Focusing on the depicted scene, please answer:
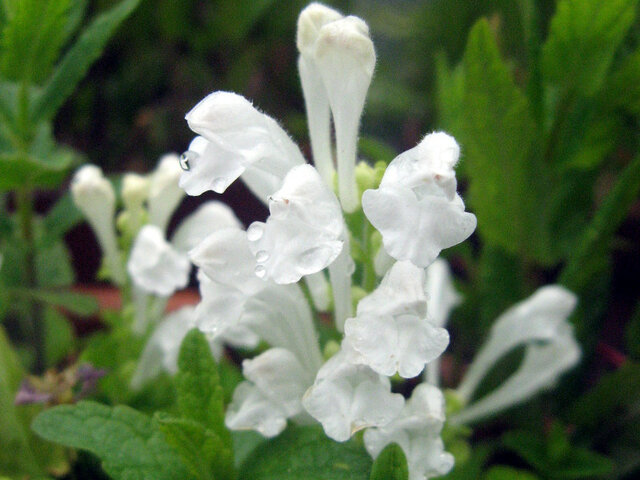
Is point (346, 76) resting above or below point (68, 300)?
above

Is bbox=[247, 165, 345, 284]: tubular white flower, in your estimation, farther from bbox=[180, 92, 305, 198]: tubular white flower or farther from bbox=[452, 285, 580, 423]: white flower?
bbox=[452, 285, 580, 423]: white flower

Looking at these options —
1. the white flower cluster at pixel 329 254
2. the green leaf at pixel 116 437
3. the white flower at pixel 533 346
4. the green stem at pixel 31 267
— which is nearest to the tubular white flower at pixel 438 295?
the white flower at pixel 533 346

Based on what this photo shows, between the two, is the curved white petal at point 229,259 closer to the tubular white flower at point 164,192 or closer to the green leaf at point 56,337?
the tubular white flower at point 164,192

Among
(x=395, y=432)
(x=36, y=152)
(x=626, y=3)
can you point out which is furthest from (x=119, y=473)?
(x=626, y=3)

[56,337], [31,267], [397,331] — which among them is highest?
[397,331]

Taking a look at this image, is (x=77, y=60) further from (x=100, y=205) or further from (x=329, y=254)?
(x=329, y=254)

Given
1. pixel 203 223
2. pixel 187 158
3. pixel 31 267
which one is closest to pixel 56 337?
pixel 31 267
